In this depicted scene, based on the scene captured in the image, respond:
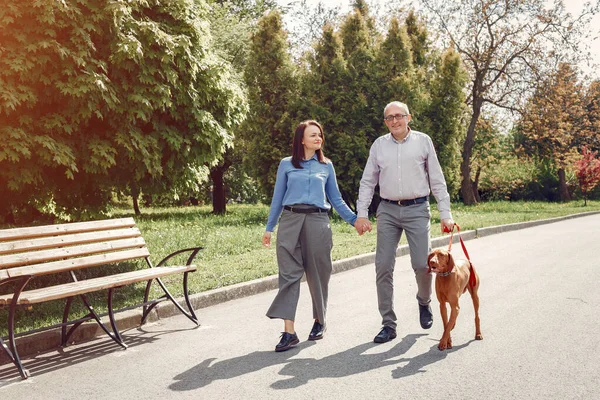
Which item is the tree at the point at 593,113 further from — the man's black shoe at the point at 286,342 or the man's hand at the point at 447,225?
the man's black shoe at the point at 286,342

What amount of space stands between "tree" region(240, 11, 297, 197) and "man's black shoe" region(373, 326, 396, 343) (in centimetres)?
1698

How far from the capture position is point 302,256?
5.61 m

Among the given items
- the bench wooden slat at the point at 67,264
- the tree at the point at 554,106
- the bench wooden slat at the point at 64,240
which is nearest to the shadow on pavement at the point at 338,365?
the bench wooden slat at the point at 67,264

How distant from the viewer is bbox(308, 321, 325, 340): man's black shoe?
5.57m

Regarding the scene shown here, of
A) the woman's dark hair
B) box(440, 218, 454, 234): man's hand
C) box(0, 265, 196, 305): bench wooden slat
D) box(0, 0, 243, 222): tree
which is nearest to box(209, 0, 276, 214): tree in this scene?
box(0, 0, 243, 222): tree

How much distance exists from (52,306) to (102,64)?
12.0 feet

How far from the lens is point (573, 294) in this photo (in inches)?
289

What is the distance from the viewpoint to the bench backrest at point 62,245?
539 centimetres

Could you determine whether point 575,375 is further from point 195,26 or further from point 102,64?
point 195,26

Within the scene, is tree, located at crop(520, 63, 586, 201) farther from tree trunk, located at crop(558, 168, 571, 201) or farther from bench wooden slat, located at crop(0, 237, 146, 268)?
bench wooden slat, located at crop(0, 237, 146, 268)

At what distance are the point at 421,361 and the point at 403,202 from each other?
143cm

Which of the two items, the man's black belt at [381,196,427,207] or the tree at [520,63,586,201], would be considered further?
the tree at [520,63,586,201]

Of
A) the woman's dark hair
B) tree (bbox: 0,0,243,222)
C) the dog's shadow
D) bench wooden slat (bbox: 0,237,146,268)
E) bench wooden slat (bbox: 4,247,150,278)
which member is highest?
tree (bbox: 0,0,243,222)

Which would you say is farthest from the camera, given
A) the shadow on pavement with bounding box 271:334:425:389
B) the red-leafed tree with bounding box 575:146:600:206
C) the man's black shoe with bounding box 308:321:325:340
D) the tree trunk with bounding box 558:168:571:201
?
the tree trunk with bounding box 558:168:571:201
